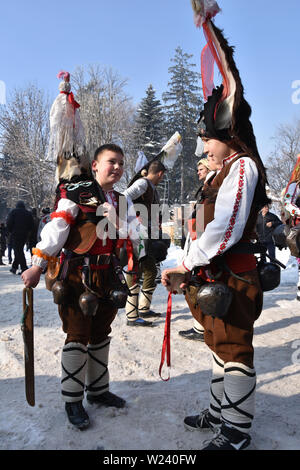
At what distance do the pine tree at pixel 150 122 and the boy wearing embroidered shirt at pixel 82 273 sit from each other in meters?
28.9

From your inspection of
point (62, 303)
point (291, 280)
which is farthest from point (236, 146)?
point (291, 280)

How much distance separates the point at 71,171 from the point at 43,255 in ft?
2.51

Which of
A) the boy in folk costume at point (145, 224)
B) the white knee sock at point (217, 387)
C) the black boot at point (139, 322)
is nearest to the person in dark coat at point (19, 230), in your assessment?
the boy in folk costume at point (145, 224)

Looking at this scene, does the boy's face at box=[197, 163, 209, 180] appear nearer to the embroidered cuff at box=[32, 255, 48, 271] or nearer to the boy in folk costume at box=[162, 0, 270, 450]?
the boy in folk costume at box=[162, 0, 270, 450]

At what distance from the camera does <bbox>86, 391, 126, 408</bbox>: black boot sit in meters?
2.61

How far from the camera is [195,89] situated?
37.8 metres

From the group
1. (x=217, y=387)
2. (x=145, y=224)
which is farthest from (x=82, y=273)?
(x=145, y=224)

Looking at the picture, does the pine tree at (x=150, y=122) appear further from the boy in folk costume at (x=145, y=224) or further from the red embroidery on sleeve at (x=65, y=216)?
the red embroidery on sleeve at (x=65, y=216)

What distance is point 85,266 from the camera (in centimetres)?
239

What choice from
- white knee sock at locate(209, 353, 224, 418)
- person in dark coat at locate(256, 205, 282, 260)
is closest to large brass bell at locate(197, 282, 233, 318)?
white knee sock at locate(209, 353, 224, 418)

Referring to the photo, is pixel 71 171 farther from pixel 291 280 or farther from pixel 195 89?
pixel 195 89

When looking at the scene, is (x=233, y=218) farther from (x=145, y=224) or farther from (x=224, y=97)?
(x=145, y=224)

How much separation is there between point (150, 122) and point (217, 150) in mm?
32509

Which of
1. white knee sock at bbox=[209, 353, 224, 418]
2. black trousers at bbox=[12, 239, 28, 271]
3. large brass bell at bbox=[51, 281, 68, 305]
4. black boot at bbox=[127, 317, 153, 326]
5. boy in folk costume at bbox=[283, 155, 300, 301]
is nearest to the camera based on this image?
white knee sock at bbox=[209, 353, 224, 418]
